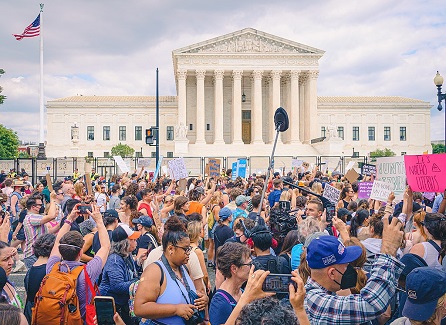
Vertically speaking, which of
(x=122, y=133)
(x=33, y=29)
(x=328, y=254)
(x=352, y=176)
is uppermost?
(x=33, y=29)

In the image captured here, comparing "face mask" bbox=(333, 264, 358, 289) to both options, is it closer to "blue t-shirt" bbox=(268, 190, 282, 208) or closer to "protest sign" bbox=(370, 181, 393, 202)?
"protest sign" bbox=(370, 181, 393, 202)

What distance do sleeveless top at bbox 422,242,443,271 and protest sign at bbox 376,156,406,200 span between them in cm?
380

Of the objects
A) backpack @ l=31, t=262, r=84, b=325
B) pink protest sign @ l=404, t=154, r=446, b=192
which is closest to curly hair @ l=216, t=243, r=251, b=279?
backpack @ l=31, t=262, r=84, b=325

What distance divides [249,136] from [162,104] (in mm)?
14847

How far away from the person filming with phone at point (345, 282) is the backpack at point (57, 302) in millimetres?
2290

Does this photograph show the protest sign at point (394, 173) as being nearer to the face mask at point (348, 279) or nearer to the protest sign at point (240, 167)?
the face mask at point (348, 279)

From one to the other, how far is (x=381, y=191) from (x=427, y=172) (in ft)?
2.98

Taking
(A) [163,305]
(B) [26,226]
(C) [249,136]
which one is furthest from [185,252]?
(C) [249,136]

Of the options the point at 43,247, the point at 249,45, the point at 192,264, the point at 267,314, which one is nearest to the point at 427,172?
the point at 192,264

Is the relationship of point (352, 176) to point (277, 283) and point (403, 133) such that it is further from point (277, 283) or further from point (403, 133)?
point (403, 133)

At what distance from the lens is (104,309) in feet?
14.9

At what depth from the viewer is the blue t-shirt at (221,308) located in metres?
3.53

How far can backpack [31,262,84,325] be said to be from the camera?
4219mm

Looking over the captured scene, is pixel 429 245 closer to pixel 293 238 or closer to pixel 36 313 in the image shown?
pixel 293 238
